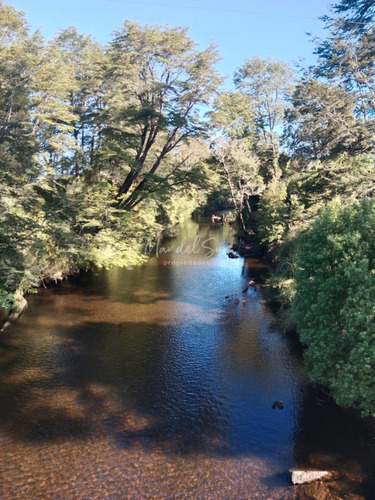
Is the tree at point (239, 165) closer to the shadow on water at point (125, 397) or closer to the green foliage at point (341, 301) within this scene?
the shadow on water at point (125, 397)

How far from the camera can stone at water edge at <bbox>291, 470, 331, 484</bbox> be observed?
888cm

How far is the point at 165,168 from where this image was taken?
28.7 m

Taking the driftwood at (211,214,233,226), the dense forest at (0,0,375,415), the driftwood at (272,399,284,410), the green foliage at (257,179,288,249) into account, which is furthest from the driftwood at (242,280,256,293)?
the driftwood at (211,214,233,226)

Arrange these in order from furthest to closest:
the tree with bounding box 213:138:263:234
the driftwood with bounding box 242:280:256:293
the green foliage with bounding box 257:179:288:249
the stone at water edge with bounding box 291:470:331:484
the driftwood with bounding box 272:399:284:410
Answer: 1. the tree with bounding box 213:138:263:234
2. the green foliage with bounding box 257:179:288:249
3. the driftwood with bounding box 242:280:256:293
4. the driftwood with bounding box 272:399:284:410
5. the stone at water edge with bounding box 291:470:331:484

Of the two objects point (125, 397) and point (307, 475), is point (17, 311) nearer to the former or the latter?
point (125, 397)

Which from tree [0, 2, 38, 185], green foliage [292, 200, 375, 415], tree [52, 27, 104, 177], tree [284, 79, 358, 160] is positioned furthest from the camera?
tree [52, 27, 104, 177]

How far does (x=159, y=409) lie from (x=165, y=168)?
21.0 m

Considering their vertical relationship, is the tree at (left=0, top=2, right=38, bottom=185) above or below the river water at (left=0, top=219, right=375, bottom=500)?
above

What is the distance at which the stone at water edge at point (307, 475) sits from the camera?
8.88 metres

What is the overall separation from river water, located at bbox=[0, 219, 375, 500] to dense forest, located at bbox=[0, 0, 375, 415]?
1.70 meters

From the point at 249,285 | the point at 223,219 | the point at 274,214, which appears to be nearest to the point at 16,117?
the point at 249,285

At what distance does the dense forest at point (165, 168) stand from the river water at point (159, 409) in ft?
5.59

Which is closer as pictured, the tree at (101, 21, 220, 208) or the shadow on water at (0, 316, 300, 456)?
the shadow on water at (0, 316, 300, 456)

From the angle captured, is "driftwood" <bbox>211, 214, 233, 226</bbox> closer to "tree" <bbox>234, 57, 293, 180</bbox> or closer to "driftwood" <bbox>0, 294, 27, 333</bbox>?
"tree" <bbox>234, 57, 293, 180</bbox>
